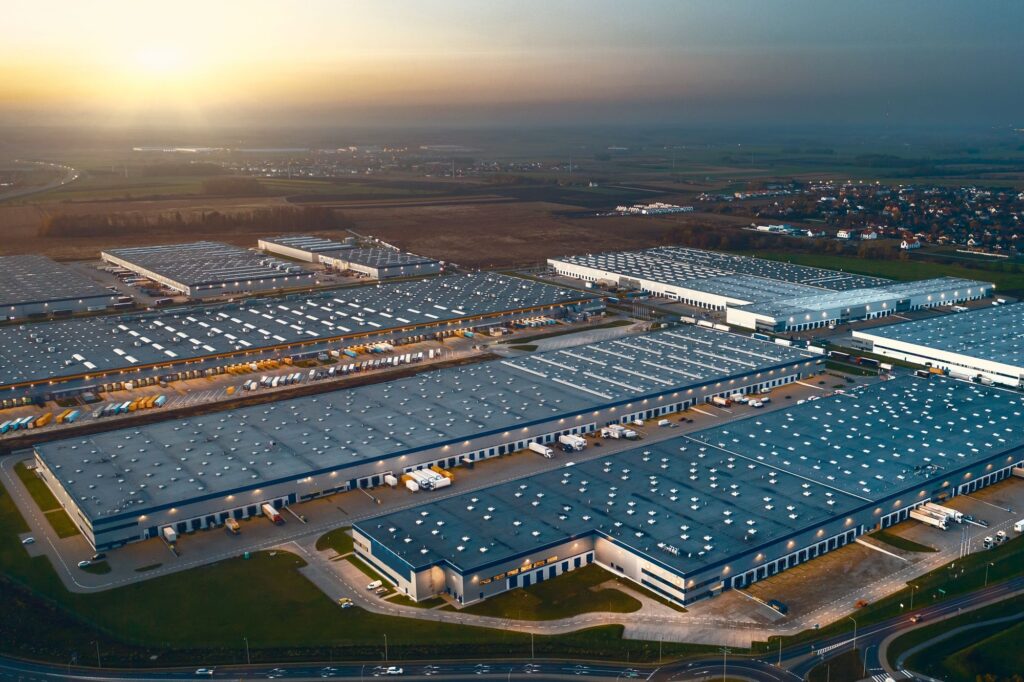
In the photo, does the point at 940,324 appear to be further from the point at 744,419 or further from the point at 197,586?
the point at 197,586

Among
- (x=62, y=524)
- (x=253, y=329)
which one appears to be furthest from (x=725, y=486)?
(x=253, y=329)

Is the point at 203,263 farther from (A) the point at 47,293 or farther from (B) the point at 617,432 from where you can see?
(B) the point at 617,432

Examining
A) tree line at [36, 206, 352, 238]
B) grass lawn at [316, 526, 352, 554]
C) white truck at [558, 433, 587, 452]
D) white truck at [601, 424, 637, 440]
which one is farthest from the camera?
tree line at [36, 206, 352, 238]

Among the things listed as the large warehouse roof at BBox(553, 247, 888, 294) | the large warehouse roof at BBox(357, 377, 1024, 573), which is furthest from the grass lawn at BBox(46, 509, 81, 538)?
the large warehouse roof at BBox(553, 247, 888, 294)

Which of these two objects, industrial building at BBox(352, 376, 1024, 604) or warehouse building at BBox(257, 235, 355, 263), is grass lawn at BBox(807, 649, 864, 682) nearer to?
industrial building at BBox(352, 376, 1024, 604)

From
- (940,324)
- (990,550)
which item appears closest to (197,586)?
(990,550)

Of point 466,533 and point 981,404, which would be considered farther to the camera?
point 981,404
